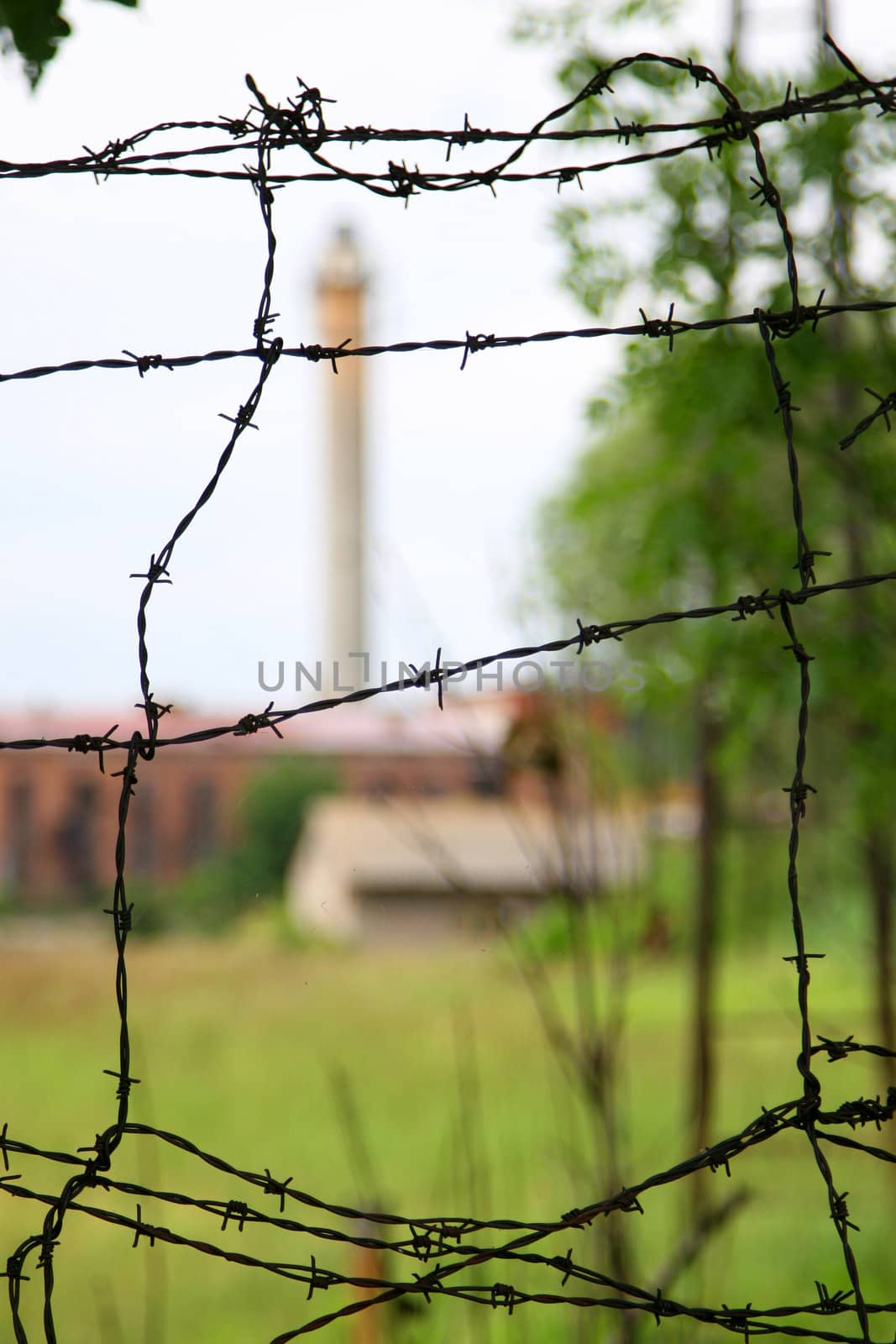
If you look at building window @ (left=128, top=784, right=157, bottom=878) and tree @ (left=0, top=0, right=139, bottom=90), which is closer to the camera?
tree @ (left=0, top=0, right=139, bottom=90)

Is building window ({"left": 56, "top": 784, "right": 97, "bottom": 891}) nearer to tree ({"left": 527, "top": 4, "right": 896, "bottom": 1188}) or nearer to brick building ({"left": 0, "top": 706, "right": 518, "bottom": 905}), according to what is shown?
brick building ({"left": 0, "top": 706, "right": 518, "bottom": 905})

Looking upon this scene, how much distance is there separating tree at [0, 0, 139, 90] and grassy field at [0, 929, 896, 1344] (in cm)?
152

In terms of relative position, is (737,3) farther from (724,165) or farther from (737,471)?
(737,471)

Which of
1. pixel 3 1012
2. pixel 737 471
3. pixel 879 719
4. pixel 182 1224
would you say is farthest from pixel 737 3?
pixel 3 1012

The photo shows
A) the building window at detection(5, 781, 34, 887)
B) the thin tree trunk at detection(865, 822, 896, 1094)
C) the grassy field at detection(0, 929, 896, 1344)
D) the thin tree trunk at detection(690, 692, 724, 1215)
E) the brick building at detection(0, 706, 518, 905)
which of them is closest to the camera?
the thin tree trunk at detection(865, 822, 896, 1094)

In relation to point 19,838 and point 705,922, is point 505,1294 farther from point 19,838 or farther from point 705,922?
point 19,838

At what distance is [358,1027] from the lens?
296 inches

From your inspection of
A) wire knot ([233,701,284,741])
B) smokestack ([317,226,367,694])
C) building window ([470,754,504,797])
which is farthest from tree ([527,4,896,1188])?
smokestack ([317,226,367,694])

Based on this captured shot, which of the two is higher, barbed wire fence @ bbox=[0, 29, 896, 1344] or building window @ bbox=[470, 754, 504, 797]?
building window @ bbox=[470, 754, 504, 797]

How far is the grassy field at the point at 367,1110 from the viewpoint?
396cm

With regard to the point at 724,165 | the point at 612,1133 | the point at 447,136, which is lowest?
the point at 612,1133

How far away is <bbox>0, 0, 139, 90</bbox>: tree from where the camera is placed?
1061 mm

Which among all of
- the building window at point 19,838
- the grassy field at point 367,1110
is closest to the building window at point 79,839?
the building window at point 19,838

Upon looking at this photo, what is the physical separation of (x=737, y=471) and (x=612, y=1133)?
1118mm
